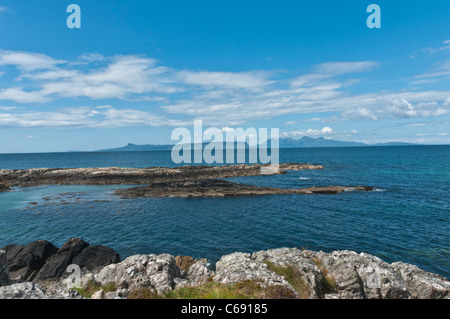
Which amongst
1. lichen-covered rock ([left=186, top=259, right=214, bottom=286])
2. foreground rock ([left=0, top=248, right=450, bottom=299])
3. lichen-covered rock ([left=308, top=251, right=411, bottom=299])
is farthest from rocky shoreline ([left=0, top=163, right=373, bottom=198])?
lichen-covered rock ([left=308, top=251, right=411, bottom=299])

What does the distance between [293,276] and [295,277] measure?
126 mm

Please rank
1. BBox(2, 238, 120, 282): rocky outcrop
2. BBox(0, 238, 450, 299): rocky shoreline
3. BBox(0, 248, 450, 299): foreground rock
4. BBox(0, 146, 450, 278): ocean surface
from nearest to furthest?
BBox(0, 238, 450, 299): rocky shoreline
BBox(0, 248, 450, 299): foreground rock
BBox(2, 238, 120, 282): rocky outcrop
BBox(0, 146, 450, 278): ocean surface

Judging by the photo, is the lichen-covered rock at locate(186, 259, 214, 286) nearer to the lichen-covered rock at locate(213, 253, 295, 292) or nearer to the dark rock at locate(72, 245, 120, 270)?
the lichen-covered rock at locate(213, 253, 295, 292)

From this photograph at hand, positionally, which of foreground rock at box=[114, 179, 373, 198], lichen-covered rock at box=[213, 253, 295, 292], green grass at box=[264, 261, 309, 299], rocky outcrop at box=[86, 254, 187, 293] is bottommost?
foreground rock at box=[114, 179, 373, 198]

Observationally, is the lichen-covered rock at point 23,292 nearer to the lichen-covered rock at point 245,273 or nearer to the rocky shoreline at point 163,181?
the lichen-covered rock at point 245,273

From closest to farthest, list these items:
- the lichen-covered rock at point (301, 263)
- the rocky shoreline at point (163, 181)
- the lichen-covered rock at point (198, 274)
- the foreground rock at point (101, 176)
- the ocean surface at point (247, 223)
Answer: the lichen-covered rock at point (301, 263)
the lichen-covered rock at point (198, 274)
the ocean surface at point (247, 223)
the rocky shoreline at point (163, 181)
the foreground rock at point (101, 176)

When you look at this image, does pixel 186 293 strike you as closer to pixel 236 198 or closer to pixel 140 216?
pixel 140 216

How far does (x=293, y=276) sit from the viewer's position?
49.8ft

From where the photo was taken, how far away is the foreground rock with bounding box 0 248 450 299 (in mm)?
14008

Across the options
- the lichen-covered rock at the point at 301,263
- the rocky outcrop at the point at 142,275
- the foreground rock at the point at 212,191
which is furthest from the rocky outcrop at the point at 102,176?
the lichen-covered rock at the point at 301,263

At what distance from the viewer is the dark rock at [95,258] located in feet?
71.8
